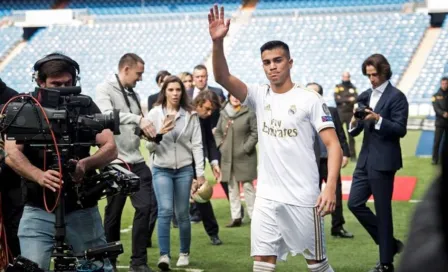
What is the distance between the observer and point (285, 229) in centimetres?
549

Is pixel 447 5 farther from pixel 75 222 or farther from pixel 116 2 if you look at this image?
pixel 75 222

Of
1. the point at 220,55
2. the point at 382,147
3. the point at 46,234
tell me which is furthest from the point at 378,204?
the point at 46,234

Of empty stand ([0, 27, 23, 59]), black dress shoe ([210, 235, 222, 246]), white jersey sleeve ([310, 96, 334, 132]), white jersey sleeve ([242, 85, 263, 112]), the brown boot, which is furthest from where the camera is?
empty stand ([0, 27, 23, 59])

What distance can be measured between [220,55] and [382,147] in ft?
7.95

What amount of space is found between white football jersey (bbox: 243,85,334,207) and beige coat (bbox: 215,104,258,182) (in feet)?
15.5

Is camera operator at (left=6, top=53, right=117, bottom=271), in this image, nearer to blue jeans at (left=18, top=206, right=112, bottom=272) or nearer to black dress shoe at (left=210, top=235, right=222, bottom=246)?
blue jeans at (left=18, top=206, right=112, bottom=272)

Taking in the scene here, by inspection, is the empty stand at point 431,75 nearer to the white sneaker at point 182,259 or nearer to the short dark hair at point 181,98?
the short dark hair at point 181,98

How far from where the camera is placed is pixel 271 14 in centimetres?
3872

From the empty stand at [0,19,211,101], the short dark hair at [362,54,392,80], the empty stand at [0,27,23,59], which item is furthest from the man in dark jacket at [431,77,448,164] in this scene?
the empty stand at [0,27,23,59]

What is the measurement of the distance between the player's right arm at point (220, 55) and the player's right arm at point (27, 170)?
56.0 inches

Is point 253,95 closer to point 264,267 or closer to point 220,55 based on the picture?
point 220,55

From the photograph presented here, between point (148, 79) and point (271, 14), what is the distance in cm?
717

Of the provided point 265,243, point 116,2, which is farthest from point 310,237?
point 116,2

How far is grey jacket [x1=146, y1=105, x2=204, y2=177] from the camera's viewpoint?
7.88 metres
